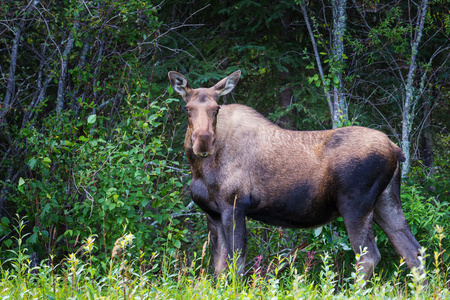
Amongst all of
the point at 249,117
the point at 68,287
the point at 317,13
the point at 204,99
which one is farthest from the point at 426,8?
the point at 68,287

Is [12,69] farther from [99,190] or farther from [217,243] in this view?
[217,243]

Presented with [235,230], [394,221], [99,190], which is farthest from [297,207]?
[99,190]

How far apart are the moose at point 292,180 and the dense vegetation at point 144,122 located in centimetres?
48

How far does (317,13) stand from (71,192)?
265 inches

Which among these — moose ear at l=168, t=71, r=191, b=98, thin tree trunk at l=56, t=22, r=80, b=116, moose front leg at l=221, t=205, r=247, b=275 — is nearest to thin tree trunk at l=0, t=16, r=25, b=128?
thin tree trunk at l=56, t=22, r=80, b=116

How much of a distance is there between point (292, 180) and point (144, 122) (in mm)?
1987

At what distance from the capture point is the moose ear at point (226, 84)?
242 inches

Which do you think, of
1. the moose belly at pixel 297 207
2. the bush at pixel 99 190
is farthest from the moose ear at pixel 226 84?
the moose belly at pixel 297 207

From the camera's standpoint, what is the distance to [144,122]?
21.5ft

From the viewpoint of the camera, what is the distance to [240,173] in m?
5.86

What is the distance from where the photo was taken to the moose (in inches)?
222

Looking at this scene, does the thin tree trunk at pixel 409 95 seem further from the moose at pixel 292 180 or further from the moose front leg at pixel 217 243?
the moose front leg at pixel 217 243

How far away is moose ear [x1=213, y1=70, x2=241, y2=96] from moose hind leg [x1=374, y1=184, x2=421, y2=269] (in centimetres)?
216

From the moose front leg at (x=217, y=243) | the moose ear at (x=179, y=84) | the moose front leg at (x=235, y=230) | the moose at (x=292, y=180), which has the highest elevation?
the moose ear at (x=179, y=84)
